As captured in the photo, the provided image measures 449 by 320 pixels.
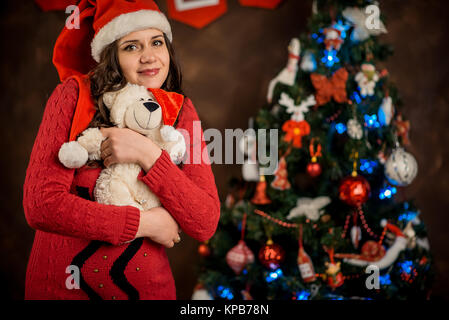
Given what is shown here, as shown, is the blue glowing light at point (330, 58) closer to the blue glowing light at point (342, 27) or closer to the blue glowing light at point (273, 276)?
the blue glowing light at point (342, 27)

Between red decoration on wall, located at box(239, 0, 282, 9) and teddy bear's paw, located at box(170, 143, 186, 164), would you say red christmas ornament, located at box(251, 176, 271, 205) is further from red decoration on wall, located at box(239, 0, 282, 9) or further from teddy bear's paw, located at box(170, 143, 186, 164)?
red decoration on wall, located at box(239, 0, 282, 9)

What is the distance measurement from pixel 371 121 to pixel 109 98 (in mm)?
1360

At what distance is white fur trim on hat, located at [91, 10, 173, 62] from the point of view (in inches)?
39.8

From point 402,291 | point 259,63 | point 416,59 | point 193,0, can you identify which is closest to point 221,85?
point 259,63

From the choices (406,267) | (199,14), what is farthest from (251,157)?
(199,14)

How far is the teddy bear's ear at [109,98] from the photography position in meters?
0.97

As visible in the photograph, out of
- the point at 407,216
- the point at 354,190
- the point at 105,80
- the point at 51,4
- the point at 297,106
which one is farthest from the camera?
the point at 51,4

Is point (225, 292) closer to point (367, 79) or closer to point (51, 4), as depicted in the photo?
point (367, 79)

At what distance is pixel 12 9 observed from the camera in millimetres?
2422

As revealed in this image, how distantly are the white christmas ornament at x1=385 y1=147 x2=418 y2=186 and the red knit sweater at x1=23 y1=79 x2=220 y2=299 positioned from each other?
3.84ft

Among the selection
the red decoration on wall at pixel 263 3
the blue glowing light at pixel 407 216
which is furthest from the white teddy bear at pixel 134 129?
the red decoration on wall at pixel 263 3

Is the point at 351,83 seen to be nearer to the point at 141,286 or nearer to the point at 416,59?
the point at 416,59

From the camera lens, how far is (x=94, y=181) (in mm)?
975

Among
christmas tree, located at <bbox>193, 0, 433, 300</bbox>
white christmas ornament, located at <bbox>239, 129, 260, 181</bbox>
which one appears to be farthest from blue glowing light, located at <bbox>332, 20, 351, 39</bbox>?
white christmas ornament, located at <bbox>239, 129, 260, 181</bbox>
